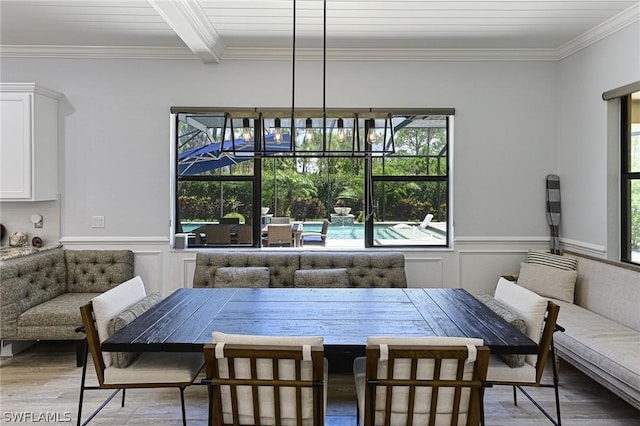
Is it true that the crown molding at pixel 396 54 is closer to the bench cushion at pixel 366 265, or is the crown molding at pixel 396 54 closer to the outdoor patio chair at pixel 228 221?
the outdoor patio chair at pixel 228 221

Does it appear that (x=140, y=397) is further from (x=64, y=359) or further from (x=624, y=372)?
(x=624, y=372)

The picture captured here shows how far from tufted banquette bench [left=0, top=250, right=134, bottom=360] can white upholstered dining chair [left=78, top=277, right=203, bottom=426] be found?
4.13ft

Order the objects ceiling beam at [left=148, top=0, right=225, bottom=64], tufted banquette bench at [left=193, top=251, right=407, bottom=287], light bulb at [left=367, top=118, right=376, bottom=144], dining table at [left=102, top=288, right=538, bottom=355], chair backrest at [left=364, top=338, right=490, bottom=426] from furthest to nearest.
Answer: tufted banquette bench at [left=193, top=251, right=407, bottom=287], ceiling beam at [left=148, top=0, right=225, bottom=64], light bulb at [left=367, top=118, right=376, bottom=144], dining table at [left=102, top=288, right=538, bottom=355], chair backrest at [left=364, top=338, right=490, bottom=426]

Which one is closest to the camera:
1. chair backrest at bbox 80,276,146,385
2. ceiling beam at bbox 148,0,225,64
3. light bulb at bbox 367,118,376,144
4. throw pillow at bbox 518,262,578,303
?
chair backrest at bbox 80,276,146,385

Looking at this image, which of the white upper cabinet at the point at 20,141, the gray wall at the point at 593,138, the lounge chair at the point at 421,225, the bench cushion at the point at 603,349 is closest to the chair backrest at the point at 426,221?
the lounge chair at the point at 421,225

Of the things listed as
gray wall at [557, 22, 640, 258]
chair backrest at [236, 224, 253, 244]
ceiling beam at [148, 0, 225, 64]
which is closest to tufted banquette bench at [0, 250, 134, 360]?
chair backrest at [236, 224, 253, 244]

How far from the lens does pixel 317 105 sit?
4.04 m

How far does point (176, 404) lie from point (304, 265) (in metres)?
1.51

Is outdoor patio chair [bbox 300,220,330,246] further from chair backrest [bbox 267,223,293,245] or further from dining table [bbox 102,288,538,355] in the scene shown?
dining table [bbox 102,288,538,355]

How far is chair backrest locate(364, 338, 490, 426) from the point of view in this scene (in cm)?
154

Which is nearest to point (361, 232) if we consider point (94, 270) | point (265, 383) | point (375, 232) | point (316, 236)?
point (375, 232)

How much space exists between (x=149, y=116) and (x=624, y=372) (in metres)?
3.98

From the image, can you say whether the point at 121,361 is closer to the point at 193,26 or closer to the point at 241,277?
the point at 241,277

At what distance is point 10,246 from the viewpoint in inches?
153
